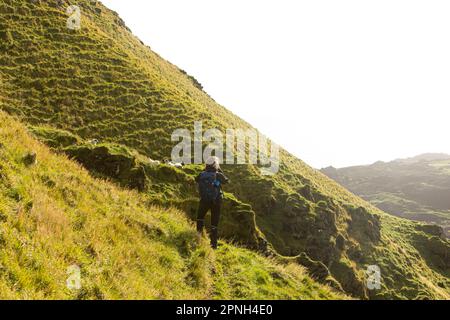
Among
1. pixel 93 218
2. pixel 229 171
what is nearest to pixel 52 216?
pixel 93 218

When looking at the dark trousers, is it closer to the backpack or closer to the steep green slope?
the backpack

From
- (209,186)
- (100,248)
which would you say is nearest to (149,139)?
(209,186)

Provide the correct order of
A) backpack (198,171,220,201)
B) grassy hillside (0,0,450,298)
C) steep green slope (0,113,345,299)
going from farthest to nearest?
1. grassy hillside (0,0,450,298)
2. backpack (198,171,220,201)
3. steep green slope (0,113,345,299)

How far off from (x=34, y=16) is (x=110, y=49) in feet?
31.7

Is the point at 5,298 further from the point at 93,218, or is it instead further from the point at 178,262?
the point at 178,262

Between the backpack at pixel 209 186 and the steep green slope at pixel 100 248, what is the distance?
1.45 meters

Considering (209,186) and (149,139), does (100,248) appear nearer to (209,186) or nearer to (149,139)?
(209,186)

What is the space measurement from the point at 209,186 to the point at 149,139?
70.7ft

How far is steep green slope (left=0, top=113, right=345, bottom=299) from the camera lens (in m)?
7.39

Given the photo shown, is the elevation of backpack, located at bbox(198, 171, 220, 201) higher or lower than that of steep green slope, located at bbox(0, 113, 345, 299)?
higher

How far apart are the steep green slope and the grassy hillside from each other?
10.9 feet

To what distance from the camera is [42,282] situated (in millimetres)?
6945

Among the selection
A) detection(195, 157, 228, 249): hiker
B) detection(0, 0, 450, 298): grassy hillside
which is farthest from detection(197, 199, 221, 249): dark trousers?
detection(0, 0, 450, 298): grassy hillside

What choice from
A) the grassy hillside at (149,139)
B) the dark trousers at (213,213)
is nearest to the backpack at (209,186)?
the dark trousers at (213,213)
